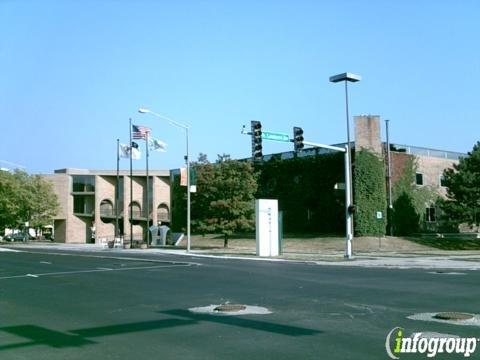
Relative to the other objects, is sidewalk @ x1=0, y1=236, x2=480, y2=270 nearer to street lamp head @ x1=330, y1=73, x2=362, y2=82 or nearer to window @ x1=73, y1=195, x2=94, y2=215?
street lamp head @ x1=330, y1=73, x2=362, y2=82

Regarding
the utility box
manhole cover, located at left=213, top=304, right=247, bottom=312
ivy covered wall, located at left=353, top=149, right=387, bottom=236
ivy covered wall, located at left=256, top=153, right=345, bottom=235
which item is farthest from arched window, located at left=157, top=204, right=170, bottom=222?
manhole cover, located at left=213, top=304, right=247, bottom=312

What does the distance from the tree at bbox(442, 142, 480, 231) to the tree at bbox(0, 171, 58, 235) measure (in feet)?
165

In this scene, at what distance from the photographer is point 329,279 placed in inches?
766

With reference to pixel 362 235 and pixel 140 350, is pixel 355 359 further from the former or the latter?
pixel 362 235

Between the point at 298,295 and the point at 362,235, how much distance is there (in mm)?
32692

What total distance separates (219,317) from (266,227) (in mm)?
25120

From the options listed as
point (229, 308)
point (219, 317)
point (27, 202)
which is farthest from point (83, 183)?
point (219, 317)

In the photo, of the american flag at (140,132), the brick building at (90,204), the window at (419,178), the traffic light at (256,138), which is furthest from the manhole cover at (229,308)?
the brick building at (90,204)

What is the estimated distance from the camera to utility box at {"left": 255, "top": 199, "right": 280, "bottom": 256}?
36.0 m

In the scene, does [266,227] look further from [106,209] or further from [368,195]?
[106,209]

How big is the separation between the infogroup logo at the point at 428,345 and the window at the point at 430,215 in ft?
150

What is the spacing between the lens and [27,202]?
72562mm

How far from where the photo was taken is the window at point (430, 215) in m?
52.5

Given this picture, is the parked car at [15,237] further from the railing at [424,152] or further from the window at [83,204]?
the railing at [424,152]
